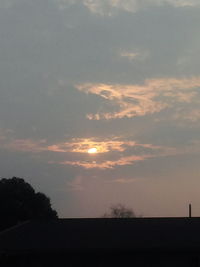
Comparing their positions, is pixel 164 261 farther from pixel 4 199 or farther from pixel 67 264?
pixel 4 199

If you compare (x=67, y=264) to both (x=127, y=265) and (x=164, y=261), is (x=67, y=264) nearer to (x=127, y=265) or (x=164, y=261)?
(x=127, y=265)

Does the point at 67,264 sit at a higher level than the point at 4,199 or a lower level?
lower

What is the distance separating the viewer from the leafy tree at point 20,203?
5094 centimetres

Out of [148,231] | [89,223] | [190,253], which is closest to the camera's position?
[190,253]

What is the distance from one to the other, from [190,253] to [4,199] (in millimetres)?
26210

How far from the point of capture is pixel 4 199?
52.3 metres

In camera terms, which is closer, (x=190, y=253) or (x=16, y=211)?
(x=190, y=253)

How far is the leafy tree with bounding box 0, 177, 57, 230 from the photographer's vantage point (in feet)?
167

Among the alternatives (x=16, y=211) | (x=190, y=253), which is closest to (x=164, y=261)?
(x=190, y=253)

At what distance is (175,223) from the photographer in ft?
114

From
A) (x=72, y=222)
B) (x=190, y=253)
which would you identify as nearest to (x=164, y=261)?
(x=190, y=253)

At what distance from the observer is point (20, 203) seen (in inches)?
2068

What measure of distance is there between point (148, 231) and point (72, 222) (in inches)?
211

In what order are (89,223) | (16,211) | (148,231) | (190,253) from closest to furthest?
(190,253) → (148,231) → (89,223) → (16,211)
